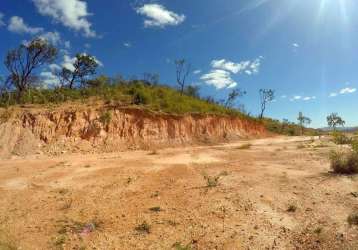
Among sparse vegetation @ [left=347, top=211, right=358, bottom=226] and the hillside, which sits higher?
the hillside

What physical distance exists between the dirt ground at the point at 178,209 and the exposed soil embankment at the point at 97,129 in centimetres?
641

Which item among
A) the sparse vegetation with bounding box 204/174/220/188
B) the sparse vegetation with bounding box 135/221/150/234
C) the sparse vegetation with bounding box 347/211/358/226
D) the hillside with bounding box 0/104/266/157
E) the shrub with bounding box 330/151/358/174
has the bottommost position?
the sparse vegetation with bounding box 135/221/150/234

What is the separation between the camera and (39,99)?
23547mm

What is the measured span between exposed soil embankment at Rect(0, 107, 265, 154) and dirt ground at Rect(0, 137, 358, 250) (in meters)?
6.41

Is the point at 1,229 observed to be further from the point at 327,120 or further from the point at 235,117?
the point at 327,120

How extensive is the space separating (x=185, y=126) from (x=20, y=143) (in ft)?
39.9

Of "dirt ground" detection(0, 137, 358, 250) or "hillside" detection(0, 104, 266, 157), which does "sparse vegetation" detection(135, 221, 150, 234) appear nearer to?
"dirt ground" detection(0, 137, 358, 250)

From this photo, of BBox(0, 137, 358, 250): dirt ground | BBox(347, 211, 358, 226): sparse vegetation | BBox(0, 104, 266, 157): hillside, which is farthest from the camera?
BBox(0, 104, 266, 157): hillside

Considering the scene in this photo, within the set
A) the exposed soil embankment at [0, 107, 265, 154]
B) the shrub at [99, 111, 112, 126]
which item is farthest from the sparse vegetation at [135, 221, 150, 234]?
the shrub at [99, 111, 112, 126]

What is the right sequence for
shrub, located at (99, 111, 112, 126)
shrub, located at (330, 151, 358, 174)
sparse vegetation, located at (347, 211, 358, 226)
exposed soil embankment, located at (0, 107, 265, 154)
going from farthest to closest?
shrub, located at (99, 111, 112, 126), exposed soil embankment, located at (0, 107, 265, 154), shrub, located at (330, 151, 358, 174), sparse vegetation, located at (347, 211, 358, 226)

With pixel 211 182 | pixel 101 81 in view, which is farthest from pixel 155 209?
pixel 101 81

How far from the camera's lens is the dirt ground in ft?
20.4

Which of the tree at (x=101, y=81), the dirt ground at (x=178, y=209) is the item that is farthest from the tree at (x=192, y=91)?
the dirt ground at (x=178, y=209)

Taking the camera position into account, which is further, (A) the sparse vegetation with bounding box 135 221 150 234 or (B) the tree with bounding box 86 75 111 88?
(B) the tree with bounding box 86 75 111 88
